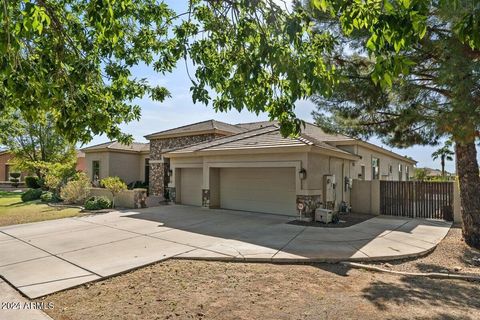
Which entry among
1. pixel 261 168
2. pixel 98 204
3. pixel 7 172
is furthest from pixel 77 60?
pixel 7 172

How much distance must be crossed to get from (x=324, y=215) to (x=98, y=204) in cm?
1132

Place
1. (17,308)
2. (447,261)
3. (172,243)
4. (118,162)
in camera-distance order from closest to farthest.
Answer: (17,308)
(447,261)
(172,243)
(118,162)

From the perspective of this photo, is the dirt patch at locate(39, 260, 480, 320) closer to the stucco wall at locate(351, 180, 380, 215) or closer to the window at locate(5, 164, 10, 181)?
the stucco wall at locate(351, 180, 380, 215)

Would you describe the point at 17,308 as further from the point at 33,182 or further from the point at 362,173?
the point at 33,182

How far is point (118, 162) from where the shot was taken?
25.1 m

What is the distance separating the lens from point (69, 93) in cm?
529

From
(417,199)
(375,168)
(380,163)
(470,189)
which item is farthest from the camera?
(380,163)

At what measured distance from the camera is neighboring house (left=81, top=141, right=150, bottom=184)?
24.7m

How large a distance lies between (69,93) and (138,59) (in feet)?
8.92

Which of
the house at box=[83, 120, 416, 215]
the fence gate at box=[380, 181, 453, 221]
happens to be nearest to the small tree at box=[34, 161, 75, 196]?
the house at box=[83, 120, 416, 215]

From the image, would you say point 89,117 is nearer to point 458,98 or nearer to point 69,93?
point 69,93

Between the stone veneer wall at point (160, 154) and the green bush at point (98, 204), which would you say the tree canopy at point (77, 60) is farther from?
the stone veneer wall at point (160, 154)

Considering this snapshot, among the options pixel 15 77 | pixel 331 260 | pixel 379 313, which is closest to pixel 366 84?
pixel 331 260

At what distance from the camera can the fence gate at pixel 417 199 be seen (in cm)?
1391
